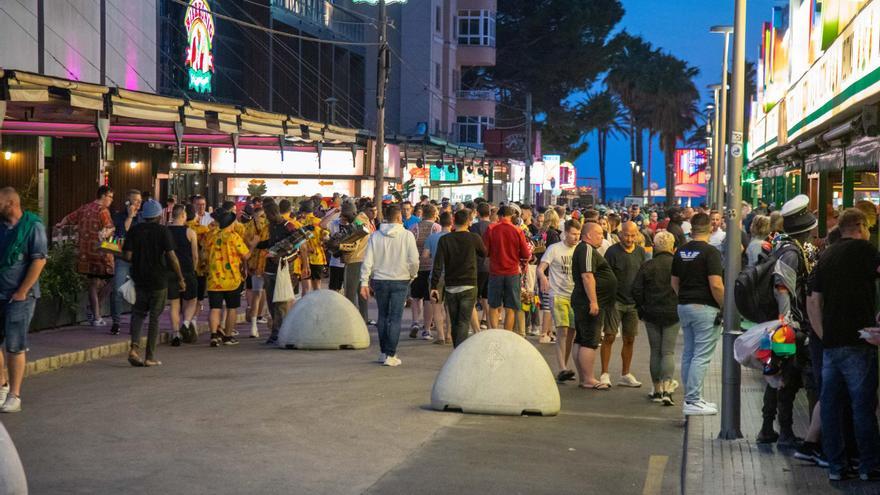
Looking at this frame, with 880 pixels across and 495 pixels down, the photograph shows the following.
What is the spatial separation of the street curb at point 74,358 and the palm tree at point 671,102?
303ft

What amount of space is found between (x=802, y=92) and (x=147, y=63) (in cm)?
1618

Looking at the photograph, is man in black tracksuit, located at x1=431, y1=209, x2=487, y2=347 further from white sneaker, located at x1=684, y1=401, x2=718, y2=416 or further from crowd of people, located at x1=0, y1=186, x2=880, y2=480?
white sneaker, located at x1=684, y1=401, x2=718, y2=416

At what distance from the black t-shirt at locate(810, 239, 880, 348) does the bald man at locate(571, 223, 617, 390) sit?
5.10m

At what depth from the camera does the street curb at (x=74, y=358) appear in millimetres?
14414

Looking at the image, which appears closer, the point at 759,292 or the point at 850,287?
the point at 850,287

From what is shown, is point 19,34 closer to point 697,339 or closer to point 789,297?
point 697,339

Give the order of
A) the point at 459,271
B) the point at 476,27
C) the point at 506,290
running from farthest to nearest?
the point at 476,27, the point at 506,290, the point at 459,271

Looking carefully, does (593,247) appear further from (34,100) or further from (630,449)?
(34,100)

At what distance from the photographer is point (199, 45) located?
34812 millimetres

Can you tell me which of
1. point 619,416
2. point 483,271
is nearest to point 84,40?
point 483,271

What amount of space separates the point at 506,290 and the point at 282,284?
299 centimetres

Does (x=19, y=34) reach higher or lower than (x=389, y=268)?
higher

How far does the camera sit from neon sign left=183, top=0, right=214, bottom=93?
33.6 meters

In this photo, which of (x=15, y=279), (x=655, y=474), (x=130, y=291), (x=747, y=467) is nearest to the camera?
(x=747, y=467)
